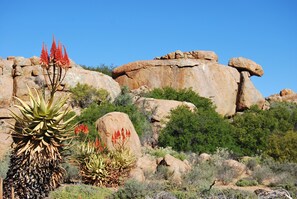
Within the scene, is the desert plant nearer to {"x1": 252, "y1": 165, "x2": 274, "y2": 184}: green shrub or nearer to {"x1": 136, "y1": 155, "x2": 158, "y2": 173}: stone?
{"x1": 136, "y1": 155, "x2": 158, "y2": 173}: stone

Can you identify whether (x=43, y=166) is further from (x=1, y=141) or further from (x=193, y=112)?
(x=193, y=112)

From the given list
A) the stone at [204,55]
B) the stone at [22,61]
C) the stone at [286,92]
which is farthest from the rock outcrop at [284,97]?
the stone at [22,61]

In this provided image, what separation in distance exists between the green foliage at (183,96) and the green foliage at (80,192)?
20.0 metres

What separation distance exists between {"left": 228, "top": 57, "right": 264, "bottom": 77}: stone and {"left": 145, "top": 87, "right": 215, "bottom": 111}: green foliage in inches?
270

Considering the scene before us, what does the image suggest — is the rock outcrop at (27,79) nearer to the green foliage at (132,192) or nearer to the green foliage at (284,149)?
the green foliage at (284,149)

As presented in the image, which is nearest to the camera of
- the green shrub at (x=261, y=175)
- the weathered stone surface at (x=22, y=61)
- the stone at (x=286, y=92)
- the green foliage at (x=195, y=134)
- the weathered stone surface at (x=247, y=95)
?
the green shrub at (x=261, y=175)

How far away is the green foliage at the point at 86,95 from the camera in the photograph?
3102cm

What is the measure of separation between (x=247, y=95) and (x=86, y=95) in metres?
13.5

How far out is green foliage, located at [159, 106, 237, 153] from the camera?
25.8 meters

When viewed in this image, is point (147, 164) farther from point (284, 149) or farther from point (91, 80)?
point (91, 80)

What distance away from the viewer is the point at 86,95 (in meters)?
31.2

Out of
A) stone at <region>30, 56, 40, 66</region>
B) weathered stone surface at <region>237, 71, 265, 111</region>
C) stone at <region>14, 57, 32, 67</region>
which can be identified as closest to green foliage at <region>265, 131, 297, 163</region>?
weathered stone surface at <region>237, 71, 265, 111</region>

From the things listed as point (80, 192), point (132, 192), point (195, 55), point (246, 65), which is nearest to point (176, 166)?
point (132, 192)

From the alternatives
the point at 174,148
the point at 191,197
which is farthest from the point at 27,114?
the point at 174,148
